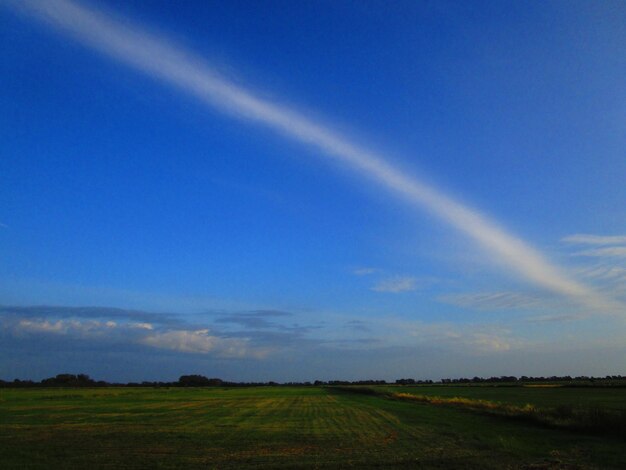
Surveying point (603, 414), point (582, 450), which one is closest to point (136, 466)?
point (582, 450)

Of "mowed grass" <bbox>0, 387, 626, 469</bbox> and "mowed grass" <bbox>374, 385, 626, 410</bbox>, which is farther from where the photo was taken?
"mowed grass" <bbox>374, 385, 626, 410</bbox>

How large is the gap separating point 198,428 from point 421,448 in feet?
47.3

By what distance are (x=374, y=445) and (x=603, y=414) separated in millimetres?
15641

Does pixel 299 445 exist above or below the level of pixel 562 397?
below

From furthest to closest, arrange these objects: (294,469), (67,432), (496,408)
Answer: (496,408)
(67,432)
(294,469)

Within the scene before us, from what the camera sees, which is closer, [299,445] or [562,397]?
[299,445]

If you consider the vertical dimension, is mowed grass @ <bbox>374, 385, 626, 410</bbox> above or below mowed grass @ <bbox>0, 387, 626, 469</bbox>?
above

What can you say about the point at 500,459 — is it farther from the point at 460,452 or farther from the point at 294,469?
the point at 294,469

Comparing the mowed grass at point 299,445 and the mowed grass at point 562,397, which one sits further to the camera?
the mowed grass at point 562,397

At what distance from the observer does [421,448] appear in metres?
20.8

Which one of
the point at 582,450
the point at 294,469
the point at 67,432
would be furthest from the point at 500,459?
the point at 67,432

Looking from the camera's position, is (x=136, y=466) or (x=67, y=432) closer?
(x=136, y=466)

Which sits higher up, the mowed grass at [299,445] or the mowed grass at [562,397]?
the mowed grass at [562,397]

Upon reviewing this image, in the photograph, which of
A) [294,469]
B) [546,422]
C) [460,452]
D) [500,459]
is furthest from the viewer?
[546,422]
